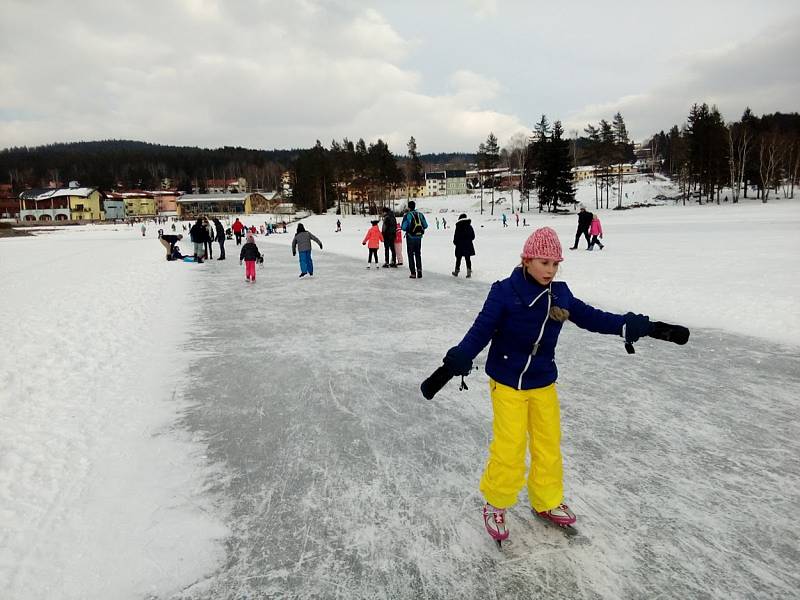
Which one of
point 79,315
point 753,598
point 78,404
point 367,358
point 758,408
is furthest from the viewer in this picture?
point 79,315

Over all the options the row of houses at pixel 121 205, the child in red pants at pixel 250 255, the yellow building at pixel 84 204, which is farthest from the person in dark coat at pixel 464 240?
the yellow building at pixel 84 204

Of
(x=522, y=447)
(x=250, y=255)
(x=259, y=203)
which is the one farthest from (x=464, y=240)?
(x=259, y=203)

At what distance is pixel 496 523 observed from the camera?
2.34 meters

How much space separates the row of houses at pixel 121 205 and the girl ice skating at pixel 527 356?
80825 millimetres

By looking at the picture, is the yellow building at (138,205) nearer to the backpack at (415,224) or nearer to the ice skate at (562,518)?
the backpack at (415,224)

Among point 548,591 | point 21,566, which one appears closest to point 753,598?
point 548,591

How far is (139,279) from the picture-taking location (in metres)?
11.9

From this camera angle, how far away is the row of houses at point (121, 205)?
86.4 m

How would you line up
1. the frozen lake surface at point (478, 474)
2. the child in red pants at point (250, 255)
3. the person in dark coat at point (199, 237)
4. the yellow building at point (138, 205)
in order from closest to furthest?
the frozen lake surface at point (478, 474), the child in red pants at point (250, 255), the person in dark coat at point (199, 237), the yellow building at point (138, 205)

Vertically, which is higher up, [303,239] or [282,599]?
[303,239]

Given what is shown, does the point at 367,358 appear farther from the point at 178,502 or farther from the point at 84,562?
the point at 84,562

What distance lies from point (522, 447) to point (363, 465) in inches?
45.8

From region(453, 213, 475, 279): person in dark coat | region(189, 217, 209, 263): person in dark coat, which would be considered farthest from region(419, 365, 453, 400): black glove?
region(189, 217, 209, 263): person in dark coat

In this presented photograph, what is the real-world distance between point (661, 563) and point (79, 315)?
27.4 ft
